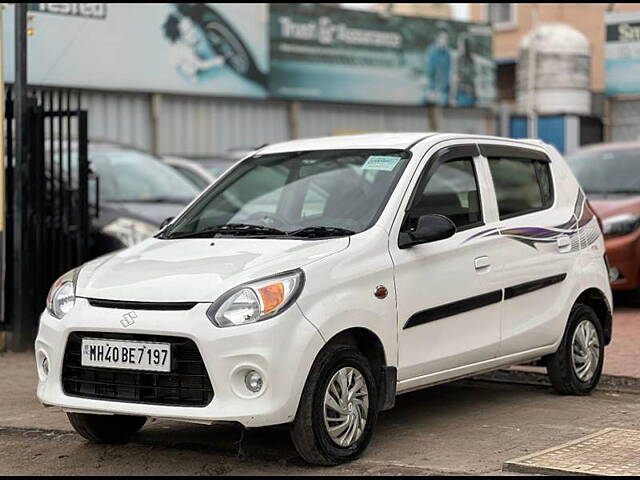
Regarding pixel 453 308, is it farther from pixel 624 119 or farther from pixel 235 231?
pixel 624 119

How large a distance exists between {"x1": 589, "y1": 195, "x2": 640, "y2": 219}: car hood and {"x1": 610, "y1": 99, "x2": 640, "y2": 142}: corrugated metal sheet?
19.4 m

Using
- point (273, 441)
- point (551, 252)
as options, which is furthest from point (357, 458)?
point (551, 252)

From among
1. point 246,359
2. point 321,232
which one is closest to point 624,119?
point 321,232

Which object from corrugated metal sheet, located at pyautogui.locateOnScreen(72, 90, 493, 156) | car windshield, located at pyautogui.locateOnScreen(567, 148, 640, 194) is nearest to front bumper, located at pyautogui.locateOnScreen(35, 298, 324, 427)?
car windshield, located at pyautogui.locateOnScreen(567, 148, 640, 194)

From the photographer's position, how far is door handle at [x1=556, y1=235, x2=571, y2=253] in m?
7.94

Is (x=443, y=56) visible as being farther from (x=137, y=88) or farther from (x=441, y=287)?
(x=441, y=287)

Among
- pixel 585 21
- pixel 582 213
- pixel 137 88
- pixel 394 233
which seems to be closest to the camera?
pixel 394 233

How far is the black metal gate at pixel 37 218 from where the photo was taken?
33.7 feet

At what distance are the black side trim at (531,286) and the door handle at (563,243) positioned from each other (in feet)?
0.53

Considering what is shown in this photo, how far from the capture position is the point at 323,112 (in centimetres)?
2358

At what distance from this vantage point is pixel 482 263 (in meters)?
7.26

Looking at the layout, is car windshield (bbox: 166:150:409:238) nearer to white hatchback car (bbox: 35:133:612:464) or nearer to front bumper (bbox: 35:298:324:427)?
white hatchback car (bbox: 35:133:612:464)

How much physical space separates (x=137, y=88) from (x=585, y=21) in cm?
1983

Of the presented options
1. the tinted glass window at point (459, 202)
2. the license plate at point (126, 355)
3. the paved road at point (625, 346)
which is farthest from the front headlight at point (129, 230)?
the license plate at point (126, 355)
